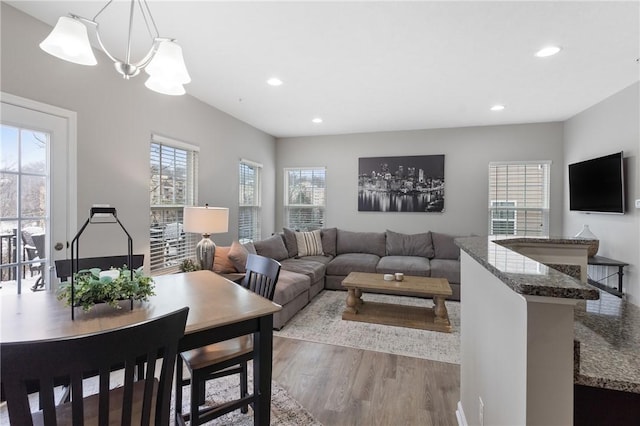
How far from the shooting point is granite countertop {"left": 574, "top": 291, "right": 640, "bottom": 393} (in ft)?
2.65

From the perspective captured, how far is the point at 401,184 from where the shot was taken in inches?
217

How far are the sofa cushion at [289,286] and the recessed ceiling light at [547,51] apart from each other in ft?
10.4

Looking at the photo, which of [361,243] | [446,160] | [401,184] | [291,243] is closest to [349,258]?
[361,243]

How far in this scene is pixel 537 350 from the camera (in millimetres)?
819

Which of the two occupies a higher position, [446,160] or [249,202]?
[446,160]

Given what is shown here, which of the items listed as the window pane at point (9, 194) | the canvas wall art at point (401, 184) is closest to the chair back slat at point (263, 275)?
the window pane at point (9, 194)

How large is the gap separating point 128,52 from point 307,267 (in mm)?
3225

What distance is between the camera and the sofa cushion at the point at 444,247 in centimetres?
489

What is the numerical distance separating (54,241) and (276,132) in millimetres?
3992

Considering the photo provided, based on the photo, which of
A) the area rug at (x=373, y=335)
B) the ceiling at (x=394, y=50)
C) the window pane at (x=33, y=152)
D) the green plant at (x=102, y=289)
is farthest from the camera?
the area rug at (x=373, y=335)

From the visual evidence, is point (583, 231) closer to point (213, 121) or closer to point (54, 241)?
point (213, 121)

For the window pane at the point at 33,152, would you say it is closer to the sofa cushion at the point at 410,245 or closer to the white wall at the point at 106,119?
the white wall at the point at 106,119

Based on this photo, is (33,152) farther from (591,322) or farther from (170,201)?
(591,322)

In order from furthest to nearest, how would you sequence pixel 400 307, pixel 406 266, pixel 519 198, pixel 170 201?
pixel 519 198 → pixel 406 266 → pixel 400 307 → pixel 170 201
